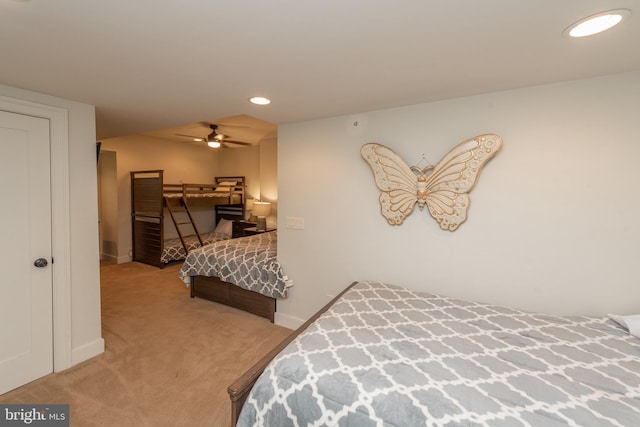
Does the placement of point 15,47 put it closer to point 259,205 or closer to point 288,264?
point 288,264

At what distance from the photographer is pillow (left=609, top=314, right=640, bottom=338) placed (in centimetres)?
149

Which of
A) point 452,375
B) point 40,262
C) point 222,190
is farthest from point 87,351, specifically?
point 222,190

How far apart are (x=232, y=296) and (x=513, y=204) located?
315cm

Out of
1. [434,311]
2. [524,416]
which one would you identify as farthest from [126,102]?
[524,416]

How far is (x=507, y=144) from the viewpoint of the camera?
193 centimetres

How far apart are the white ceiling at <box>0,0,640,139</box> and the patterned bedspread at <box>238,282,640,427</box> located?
5.04 feet

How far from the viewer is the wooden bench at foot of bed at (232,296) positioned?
3121 mm

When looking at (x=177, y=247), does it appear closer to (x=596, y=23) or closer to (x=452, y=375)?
(x=452, y=375)

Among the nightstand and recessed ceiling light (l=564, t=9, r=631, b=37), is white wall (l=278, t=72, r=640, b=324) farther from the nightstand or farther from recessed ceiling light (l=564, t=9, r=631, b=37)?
the nightstand

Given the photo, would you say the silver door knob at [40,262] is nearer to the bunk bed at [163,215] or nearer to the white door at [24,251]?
the white door at [24,251]

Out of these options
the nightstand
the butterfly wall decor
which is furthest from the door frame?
the nightstand

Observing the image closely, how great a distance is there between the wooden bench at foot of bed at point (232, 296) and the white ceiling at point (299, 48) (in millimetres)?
2201

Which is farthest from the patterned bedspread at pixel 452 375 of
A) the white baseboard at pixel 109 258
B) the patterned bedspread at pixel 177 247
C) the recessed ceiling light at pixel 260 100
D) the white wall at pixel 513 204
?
the white baseboard at pixel 109 258

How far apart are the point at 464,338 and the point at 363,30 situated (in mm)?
1686
